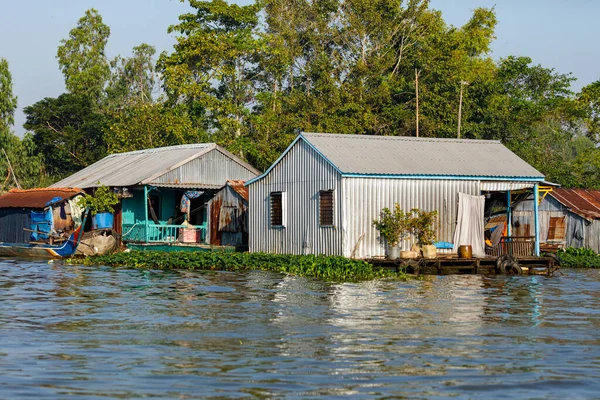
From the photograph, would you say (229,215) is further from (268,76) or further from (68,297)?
(268,76)

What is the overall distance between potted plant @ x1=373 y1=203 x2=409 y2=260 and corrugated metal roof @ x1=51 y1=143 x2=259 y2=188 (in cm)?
1104

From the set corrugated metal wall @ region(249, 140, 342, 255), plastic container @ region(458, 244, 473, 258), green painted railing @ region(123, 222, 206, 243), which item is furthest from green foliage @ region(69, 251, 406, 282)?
green painted railing @ region(123, 222, 206, 243)

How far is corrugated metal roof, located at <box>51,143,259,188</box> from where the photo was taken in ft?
119

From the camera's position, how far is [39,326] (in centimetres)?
1566

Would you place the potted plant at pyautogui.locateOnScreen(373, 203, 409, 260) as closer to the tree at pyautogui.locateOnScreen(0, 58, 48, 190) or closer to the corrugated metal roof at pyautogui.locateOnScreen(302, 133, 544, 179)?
the corrugated metal roof at pyautogui.locateOnScreen(302, 133, 544, 179)

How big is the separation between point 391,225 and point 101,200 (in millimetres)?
14268

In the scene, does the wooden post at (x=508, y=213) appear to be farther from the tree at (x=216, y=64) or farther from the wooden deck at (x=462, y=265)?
the tree at (x=216, y=64)

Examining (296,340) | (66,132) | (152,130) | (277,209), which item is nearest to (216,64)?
(152,130)

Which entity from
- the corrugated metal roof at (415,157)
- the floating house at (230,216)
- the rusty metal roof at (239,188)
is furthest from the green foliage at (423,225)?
the rusty metal roof at (239,188)

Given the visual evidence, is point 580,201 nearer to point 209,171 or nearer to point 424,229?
point 424,229

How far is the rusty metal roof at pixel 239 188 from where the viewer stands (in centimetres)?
Result: 3494

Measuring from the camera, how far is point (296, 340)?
1415 centimetres

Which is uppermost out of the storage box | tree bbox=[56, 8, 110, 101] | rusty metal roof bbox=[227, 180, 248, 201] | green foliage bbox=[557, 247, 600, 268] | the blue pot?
tree bbox=[56, 8, 110, 101]

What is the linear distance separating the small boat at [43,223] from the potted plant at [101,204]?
0.53m
